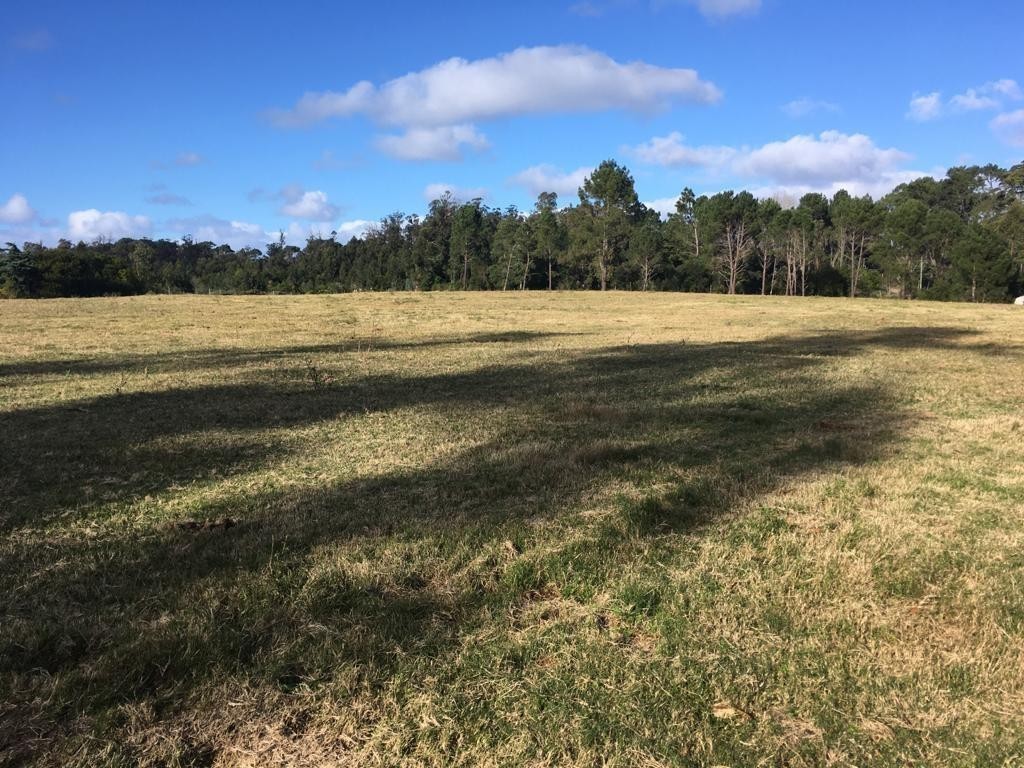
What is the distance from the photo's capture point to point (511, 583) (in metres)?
3.97

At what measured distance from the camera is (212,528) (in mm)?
4832

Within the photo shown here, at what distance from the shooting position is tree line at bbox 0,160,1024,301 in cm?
6438

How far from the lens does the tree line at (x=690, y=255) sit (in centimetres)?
6438

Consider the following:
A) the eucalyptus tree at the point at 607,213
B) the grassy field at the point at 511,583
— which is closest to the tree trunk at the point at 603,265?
the eucalyptus tree at the point at 607,213

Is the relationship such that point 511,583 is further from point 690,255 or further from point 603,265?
point 690,255

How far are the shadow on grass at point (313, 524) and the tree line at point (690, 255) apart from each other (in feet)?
206

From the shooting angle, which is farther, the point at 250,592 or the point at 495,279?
the point at 495,279

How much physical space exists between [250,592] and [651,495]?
3.11 m

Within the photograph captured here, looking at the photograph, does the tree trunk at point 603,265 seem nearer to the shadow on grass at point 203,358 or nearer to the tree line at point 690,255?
the tree line at point 690,255

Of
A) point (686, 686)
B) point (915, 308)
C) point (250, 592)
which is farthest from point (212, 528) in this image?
point (915, 308)

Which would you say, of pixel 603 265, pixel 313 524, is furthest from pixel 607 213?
pixel 313 524

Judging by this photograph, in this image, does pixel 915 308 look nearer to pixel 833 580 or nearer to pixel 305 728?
pixel 833 580

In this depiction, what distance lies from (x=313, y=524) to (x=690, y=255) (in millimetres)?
82093

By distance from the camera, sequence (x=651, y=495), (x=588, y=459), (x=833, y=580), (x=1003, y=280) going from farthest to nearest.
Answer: (x=1003, y=280), (x=588, y=459), (x=651, y=495), (x=833, y=580)
